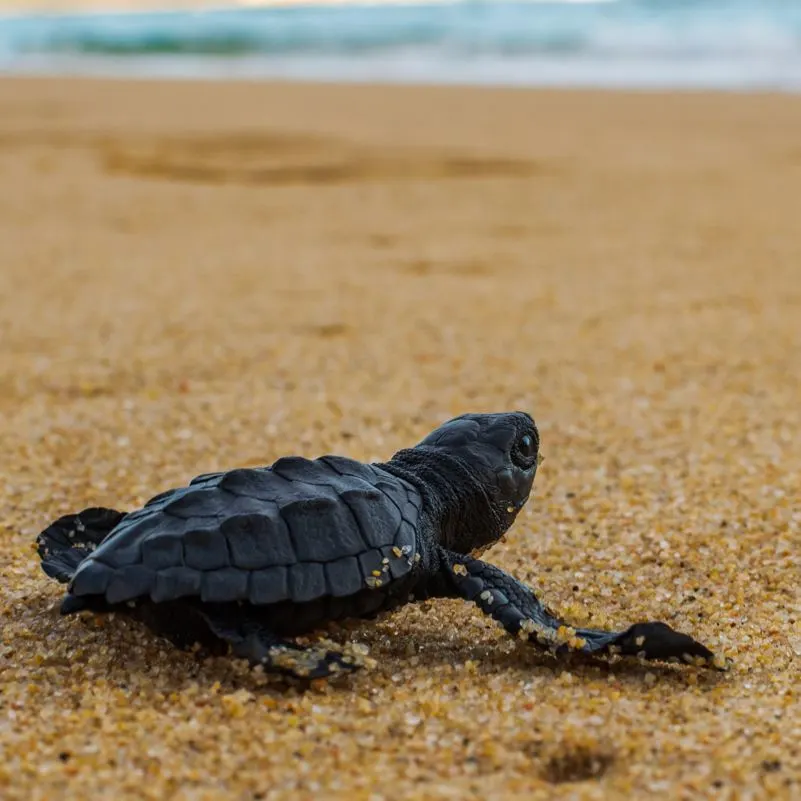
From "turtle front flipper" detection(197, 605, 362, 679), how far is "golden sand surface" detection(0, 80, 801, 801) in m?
0.05

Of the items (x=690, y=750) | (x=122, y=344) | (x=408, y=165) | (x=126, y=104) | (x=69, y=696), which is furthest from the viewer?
(x=126, y=104)

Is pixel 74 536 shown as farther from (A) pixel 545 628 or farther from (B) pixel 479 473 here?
(A) pixel 545 628

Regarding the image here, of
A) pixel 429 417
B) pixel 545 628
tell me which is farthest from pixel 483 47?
pixel 545 628

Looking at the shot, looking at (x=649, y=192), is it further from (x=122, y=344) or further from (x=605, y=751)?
(x=605, y=751)

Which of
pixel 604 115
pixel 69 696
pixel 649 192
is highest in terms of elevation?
pixel 604 115

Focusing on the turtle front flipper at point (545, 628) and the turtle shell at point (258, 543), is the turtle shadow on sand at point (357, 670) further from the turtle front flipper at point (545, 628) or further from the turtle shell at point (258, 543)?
the turtle shell at point (258, 543)

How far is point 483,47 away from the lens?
90.6 feet

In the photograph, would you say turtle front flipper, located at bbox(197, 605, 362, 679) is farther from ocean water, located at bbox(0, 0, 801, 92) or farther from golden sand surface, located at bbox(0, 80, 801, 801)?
ocean water, located at bbox(0, 0, 801, 92)

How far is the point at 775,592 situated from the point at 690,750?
2.52 ft

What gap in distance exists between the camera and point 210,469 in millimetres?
2992

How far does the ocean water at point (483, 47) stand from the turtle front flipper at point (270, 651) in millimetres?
15543

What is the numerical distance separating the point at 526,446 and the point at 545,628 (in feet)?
1.65

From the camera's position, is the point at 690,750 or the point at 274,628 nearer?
the point at 690,750

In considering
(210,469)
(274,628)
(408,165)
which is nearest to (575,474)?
(210,469)
